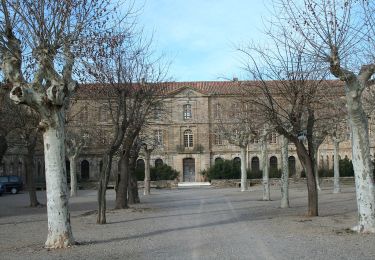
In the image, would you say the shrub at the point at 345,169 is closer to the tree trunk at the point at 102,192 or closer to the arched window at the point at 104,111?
the arched window at the point at 104,111

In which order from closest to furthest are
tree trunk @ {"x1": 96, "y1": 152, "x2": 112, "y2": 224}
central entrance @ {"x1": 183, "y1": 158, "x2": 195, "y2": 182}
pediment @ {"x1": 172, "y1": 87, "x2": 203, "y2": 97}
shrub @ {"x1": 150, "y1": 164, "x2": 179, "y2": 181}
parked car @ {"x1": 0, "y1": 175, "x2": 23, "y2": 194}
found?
tree trunk @ {"x1": 96, "y1": 152, "x2": 112, "y2": 224} < parked car @ {"x1": 0, "y1": 175, "x2": 23, "y2": 194} < shrub @ {"x1": 150, "y1": 164, "x2": 179, "y2": 181} < pediment @ {"x1": 172, "y1": 87, "x2": 203, "y2": 97} < central entrance @ {"x1": 183, "y1": 158, "x2": 195, "y2": 182}

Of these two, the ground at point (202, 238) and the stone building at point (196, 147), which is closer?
the ground at point (202, 238)

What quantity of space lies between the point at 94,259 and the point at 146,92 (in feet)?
43.3

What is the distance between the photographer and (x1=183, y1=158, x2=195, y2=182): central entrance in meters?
78.0

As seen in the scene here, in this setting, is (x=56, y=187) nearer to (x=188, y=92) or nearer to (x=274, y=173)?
(x=274, y=173)

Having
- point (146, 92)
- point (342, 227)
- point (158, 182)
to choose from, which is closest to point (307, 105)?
point (342, 227)

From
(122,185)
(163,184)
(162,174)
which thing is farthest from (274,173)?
(122,185)

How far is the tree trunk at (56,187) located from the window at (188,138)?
6619cm

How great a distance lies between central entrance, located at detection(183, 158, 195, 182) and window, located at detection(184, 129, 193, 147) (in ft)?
7.18

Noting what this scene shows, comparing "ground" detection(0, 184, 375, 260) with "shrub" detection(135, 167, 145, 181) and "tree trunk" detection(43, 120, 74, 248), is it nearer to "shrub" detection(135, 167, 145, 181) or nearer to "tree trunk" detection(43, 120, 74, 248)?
"tree trunk" detection(43, 120, 74, 248)

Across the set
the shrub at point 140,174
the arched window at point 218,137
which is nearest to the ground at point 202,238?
the arched window at point 218,137

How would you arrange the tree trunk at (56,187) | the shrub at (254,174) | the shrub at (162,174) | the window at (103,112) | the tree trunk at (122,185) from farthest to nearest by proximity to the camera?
1. the shrub at (162,174)
2. the shrub at (254,174)
3. the tree trunk at (122,185)
4. the window at (103,112)
5. the tree trunk at (56,187)

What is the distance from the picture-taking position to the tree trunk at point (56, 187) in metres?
11.9

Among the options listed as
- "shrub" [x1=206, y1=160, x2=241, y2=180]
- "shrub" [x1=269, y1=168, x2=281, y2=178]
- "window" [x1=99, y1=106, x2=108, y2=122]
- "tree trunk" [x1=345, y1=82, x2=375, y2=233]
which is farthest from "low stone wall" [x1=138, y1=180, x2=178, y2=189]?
"tree trunk" [x1=345, y1=82, x2=375, y2=233]
